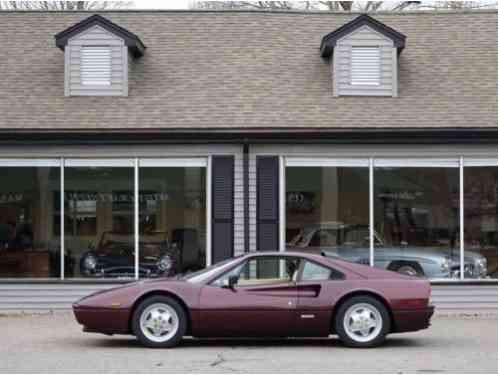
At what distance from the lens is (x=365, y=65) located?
17.9 meters

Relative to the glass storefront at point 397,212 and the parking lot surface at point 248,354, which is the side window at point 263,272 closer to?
the parking lot surface at point 248,354

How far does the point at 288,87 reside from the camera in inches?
703

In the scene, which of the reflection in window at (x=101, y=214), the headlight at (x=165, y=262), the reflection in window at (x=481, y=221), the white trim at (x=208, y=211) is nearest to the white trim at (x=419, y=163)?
the reflection in window at (x=481, y=221)

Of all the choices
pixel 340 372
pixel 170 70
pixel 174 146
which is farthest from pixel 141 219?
pixel 340 372

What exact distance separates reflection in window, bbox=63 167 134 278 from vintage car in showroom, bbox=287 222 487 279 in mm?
2894

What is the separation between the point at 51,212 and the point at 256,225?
3620 millimetres

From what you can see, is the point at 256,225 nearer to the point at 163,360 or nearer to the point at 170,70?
the point at 170,70

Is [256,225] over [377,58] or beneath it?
beneath

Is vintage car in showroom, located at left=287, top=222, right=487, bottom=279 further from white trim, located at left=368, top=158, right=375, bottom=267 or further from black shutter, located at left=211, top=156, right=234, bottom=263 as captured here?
black shutter, located at left=211, top=156, right=234, bottom=263

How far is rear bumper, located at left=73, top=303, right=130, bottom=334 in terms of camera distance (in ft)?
40.0

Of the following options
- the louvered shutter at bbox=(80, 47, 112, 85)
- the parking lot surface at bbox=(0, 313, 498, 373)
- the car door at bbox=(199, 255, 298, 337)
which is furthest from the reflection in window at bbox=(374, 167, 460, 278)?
the louvered shutter at bbox=(80, 47, 112, 85)

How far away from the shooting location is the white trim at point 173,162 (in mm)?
16953

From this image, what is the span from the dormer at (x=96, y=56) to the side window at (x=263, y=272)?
248 inches

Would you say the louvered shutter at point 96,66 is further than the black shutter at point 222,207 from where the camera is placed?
Yes
